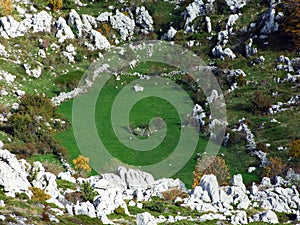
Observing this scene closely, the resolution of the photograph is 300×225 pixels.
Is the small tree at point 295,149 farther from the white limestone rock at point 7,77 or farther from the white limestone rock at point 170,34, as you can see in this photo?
the white limestone rock at point 170,34

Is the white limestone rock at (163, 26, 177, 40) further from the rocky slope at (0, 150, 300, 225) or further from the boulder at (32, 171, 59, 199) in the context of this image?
the boulder at (32, 171, 59, 199)

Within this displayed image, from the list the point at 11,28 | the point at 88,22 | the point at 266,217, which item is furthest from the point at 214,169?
the point at 88,22

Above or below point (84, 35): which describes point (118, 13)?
above

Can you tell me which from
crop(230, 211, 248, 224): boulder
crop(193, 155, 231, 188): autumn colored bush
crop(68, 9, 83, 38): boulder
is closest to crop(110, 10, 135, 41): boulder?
crop(68, 9, 83, 38): boulder

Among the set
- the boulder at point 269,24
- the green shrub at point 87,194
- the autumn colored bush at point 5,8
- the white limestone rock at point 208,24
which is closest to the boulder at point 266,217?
the green shrub at point 87,194

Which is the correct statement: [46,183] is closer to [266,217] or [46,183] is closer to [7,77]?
[266,217]

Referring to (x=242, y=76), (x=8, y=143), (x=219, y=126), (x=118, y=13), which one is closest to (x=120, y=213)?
(x=8, y=143)

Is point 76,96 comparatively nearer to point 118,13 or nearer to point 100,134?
point 100,134
